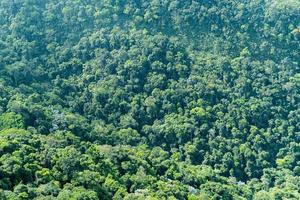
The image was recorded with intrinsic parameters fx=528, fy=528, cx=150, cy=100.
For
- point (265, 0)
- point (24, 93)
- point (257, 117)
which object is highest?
point (265, 0)

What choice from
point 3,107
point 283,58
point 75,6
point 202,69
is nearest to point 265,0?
point 283,58

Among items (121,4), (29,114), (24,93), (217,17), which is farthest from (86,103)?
(217,17)

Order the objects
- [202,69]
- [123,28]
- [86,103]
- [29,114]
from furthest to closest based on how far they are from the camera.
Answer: [123,28], [202,69], [86,103], [29,114]

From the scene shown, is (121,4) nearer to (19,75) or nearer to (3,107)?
(19,75)

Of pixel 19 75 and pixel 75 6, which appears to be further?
pixel 75 6

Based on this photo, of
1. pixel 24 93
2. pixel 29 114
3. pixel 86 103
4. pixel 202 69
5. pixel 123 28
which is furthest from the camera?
pixel 123 28

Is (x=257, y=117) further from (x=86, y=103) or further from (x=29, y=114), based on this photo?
(x=29, y=114)

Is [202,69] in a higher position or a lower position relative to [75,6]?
lower
